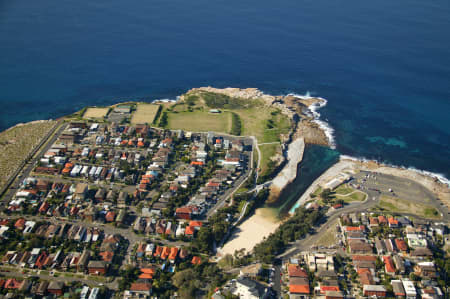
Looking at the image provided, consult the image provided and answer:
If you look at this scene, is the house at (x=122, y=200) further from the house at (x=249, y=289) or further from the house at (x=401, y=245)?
the house at (x=401, y=245)

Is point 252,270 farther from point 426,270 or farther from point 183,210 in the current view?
point 426,270

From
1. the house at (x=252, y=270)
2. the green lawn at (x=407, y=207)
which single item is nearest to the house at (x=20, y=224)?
the house at (x=252, y=270)

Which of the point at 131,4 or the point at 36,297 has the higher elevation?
the point at 131,4

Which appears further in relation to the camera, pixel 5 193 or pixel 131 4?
pixel 131 4

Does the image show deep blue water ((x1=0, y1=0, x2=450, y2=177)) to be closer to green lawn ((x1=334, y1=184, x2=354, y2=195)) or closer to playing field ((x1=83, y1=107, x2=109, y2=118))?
playing field ((x1=83, y1=107, x2=109, y2=118))

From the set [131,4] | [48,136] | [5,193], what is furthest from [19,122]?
[131,4]

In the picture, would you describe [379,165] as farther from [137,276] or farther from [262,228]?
[137,276]
